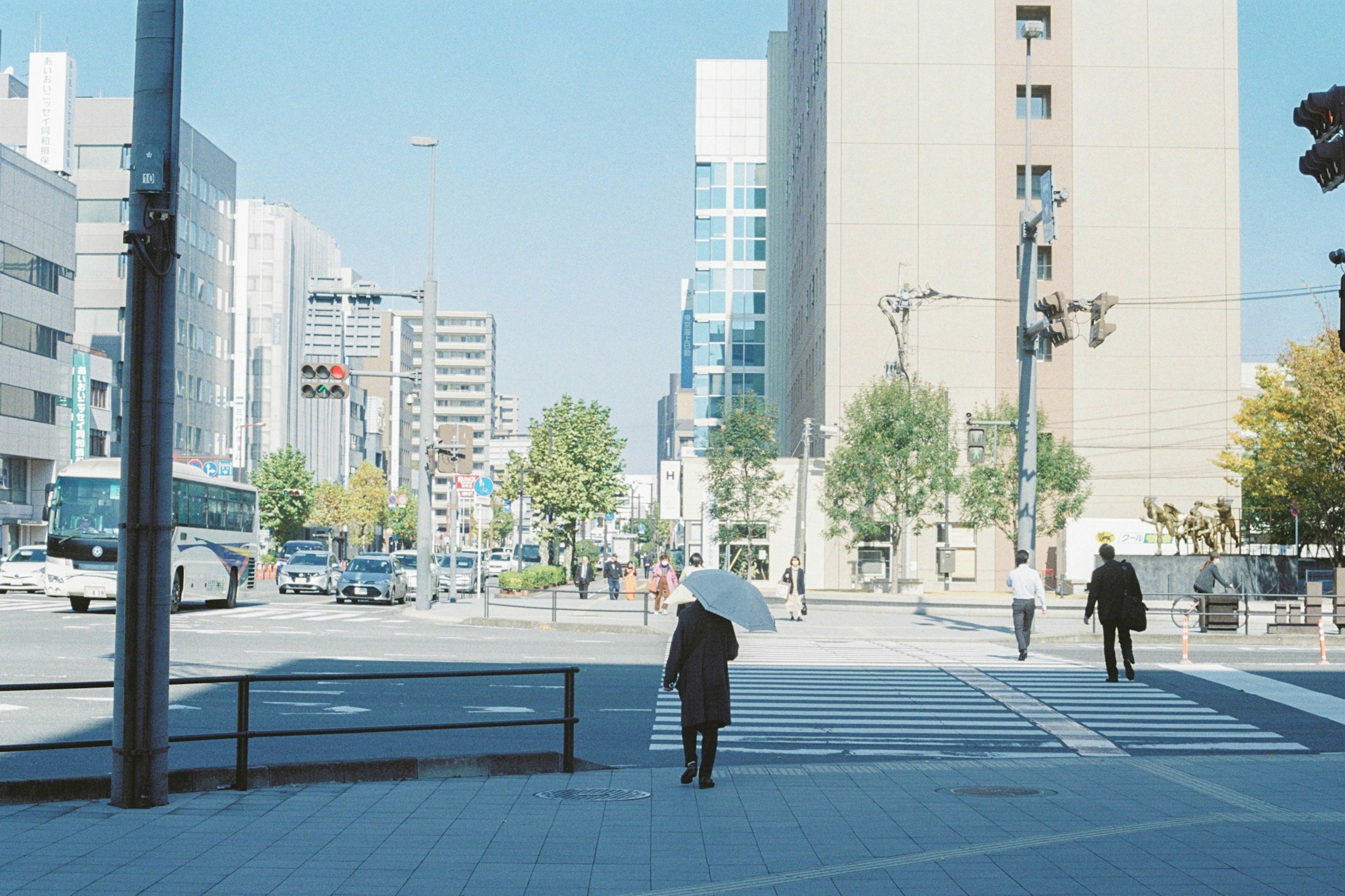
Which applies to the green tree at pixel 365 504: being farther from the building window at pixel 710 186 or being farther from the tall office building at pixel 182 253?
the building window at pixel 710 186

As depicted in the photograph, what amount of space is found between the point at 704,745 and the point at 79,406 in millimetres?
80011

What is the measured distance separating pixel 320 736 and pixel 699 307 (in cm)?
10941

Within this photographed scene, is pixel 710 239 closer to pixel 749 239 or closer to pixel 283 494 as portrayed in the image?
pixel 749 239

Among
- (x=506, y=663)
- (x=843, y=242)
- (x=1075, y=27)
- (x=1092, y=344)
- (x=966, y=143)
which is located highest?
(x=1075, y=27)

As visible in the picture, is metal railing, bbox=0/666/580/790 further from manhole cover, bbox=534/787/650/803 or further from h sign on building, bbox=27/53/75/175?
h sign on building, bbox=27/53/75/175

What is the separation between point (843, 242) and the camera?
68.4 meters

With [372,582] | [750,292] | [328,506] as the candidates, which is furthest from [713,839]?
[750,292]

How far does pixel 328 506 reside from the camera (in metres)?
117

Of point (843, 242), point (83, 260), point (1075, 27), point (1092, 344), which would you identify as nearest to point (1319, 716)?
point (1092, 344)

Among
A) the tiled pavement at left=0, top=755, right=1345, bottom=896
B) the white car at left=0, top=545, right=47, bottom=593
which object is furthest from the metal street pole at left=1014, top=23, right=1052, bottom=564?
the white car at left=0, top=545, right=47, bottom=593

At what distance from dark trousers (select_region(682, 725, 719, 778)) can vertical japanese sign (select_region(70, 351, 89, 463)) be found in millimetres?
77885

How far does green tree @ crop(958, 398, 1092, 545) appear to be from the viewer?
202 feet

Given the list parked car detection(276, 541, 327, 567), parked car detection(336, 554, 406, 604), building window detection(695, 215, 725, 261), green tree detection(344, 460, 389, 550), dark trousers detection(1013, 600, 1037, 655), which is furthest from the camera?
building window detection(695, 215, 725, 261)

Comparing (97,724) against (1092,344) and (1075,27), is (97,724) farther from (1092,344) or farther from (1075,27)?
(1075,27)
